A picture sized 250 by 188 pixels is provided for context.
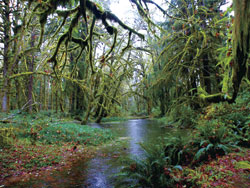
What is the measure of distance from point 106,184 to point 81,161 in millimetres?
2153

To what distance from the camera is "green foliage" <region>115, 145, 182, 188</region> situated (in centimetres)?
362

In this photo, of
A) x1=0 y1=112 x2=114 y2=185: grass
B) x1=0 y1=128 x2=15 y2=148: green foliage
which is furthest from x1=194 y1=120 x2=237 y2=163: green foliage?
x1=0 y1=128 x2=15 y2=148: green foliage

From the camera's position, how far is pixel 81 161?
5.94 metres

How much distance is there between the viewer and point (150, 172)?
12.7 feet

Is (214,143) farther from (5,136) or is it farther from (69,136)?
(69,136)

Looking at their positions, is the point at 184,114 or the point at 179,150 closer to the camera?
the point at 179,150

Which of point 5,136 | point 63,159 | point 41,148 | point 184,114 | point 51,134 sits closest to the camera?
point 5,136

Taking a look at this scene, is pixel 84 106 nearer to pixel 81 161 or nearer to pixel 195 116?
pixel 195 116

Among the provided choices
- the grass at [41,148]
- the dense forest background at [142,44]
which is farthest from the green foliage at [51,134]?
the dense forest background at [142,44]

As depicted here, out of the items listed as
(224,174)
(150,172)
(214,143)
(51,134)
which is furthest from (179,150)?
(51,134)

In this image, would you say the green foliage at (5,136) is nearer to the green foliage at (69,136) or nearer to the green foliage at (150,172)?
the green foliage at (69,136)

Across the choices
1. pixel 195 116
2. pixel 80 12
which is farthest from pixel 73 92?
pixel 80 12

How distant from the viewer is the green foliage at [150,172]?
11.9 feet

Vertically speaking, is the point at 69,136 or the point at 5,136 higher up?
the point at 5,136
